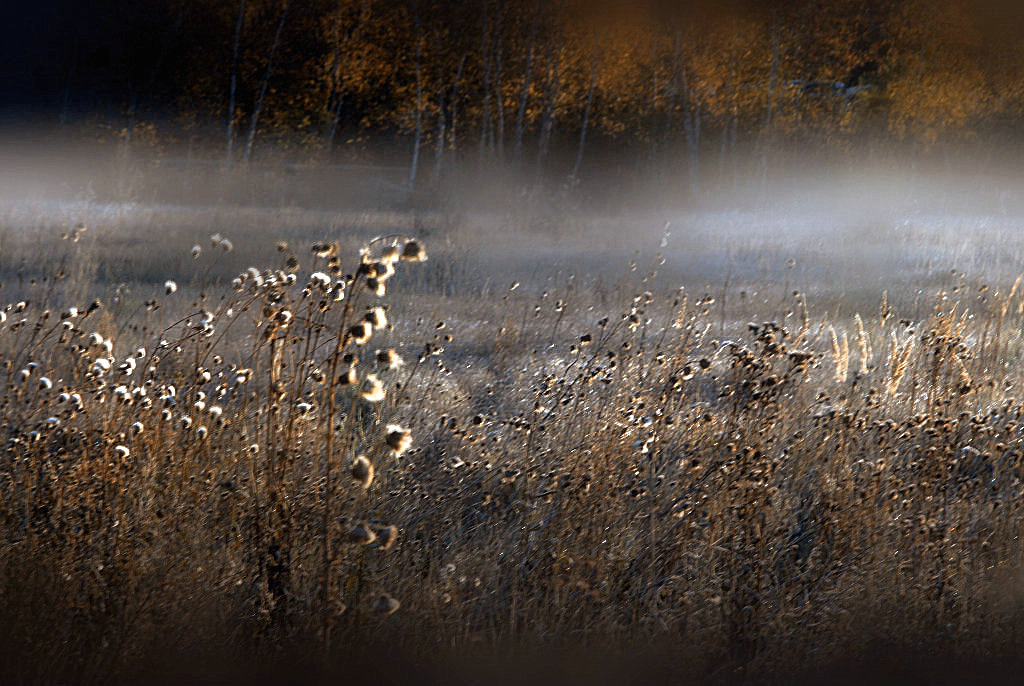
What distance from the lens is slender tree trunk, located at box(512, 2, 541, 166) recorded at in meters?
13.3

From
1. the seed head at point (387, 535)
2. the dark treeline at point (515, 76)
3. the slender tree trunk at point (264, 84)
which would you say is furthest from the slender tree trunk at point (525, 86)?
the seed head at point (387, 535)

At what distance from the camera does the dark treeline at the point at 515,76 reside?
12.8m

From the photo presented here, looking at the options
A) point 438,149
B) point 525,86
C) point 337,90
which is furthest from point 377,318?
point 438,149

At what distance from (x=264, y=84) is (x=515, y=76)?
3818 millimetres

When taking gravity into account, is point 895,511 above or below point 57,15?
below

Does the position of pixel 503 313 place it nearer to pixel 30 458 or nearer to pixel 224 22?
pixel 30 458

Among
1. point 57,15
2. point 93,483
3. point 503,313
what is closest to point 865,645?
point 93,483

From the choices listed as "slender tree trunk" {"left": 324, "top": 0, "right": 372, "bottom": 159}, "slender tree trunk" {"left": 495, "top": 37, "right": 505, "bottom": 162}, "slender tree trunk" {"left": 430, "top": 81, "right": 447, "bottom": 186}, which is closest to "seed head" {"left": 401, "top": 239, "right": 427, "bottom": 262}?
"slender tree trunk" {"left": 324, "top": 0, "right": 372, "bottom": 159}

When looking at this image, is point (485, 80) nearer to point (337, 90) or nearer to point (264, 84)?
point (337, 90)

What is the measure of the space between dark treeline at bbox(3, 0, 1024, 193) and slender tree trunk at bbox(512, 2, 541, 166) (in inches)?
1.6

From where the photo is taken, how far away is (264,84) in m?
14.1

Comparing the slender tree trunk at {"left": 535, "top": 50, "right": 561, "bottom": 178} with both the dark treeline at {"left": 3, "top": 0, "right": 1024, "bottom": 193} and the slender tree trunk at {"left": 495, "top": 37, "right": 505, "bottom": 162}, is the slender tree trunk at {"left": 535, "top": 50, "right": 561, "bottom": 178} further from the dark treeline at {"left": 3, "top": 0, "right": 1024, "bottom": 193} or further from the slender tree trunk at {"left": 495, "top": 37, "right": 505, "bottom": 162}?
the slender tree trunk at {"left": 495, "top": 37, "right": 505, "bottom": 162}

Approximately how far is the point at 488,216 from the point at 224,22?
4.45 meters

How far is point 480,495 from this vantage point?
350 centimetres
